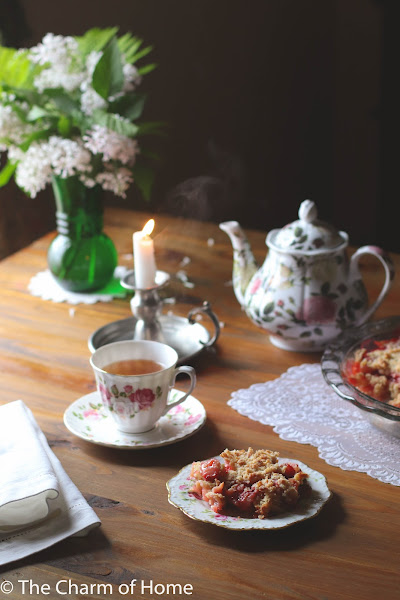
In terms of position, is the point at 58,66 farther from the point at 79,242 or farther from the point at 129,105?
the point at 79,242

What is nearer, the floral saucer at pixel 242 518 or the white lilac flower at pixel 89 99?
the floral saucer at pixel 242 518

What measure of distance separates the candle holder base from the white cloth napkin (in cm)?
39

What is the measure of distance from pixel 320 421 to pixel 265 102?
1624mm

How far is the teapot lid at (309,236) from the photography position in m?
1.28

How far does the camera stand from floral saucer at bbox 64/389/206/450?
3.37 ft

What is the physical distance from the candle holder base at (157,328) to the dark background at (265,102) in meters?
0.93

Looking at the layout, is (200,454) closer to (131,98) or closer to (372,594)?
(372,594)

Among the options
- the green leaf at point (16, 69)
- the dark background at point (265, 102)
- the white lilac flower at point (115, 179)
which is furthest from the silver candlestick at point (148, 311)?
the dark background at point (265, 102)

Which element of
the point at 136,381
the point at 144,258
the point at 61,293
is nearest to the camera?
the point at 136,381

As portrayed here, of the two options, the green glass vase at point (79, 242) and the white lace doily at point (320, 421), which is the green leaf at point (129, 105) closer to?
the green glass vase at point (79, 242)

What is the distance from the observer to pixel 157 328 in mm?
1305

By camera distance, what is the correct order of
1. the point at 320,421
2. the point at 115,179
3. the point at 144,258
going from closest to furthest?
the point at 320,421
the point at 144,258
the point at 115,179

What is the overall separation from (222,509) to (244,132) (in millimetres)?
1865

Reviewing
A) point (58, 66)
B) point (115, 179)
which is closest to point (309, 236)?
point (115, 179)
